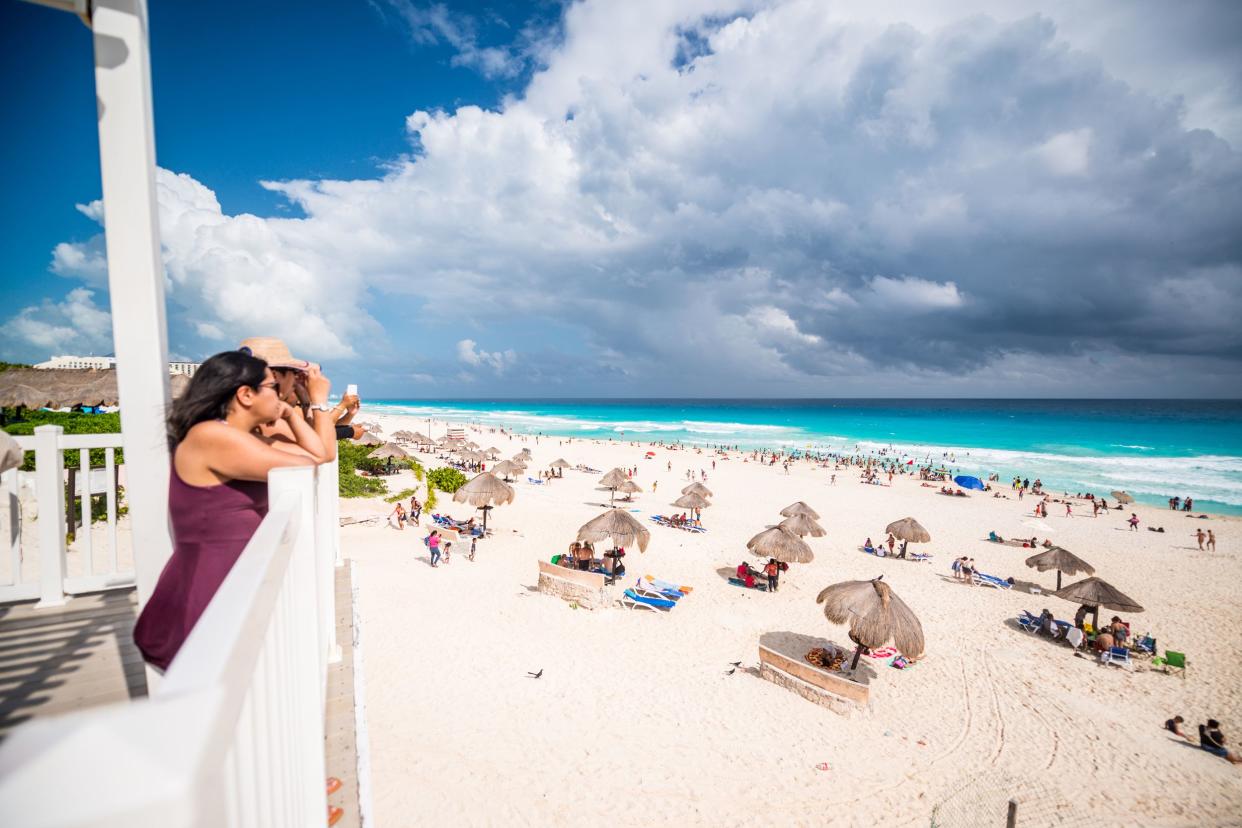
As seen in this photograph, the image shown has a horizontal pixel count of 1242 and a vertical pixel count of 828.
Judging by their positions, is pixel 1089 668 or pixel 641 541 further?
pixel 641 541

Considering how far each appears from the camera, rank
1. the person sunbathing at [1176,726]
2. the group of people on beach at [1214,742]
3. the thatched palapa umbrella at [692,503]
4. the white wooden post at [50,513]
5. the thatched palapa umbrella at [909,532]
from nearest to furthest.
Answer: the white wooden post at [50,513], the group of people on beach at [1214,742], the person sunbathing at [1176,726], the thatched palapa umbrella at [909,532], the thatched palapa umbrella at [692,503]

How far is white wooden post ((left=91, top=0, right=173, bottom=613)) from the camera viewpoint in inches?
87.1

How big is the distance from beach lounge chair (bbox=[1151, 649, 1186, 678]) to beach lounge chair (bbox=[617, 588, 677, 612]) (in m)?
10.1

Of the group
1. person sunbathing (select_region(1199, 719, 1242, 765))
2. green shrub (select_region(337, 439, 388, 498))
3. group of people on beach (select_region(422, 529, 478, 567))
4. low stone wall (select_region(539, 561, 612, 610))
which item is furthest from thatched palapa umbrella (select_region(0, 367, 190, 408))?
person sunbathing (select_region(1199, 719, 1242, 765))

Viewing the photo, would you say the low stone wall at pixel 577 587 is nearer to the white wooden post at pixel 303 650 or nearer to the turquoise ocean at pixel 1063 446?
the white wooden post at pixel 303 650

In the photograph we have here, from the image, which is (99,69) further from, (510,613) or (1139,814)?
(1139,814)

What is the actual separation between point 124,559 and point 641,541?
1042 centimetres

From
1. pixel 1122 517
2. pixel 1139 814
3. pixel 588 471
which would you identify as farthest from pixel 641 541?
pixel 1122 517

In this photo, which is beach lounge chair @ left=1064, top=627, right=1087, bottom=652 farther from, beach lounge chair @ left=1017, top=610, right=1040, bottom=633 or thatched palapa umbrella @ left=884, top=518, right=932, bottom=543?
thatched palapa umbrella @ left=884, top=518, right=932, bottom=543

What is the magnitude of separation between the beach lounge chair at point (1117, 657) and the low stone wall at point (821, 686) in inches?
245

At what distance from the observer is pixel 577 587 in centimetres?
1268

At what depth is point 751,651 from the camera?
36.0ft

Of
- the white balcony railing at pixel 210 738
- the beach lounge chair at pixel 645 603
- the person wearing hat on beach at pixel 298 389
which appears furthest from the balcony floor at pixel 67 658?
the beach lounge chair at pixel 645 603

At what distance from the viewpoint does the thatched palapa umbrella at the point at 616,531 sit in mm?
13702
